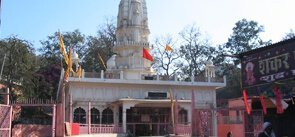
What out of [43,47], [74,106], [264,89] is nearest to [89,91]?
[74,106]

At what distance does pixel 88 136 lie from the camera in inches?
806

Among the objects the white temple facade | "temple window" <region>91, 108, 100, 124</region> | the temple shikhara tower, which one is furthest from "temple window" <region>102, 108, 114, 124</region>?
the temple shikhara tower

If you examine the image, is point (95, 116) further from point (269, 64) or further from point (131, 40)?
point (269, 64)

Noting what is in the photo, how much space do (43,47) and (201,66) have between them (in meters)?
19.1

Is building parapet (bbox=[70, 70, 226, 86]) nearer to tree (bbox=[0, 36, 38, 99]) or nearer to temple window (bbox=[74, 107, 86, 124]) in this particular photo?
temple window (bbox=[74, 107, 86, 124])

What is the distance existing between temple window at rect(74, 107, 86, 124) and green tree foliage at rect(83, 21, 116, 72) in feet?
55.6

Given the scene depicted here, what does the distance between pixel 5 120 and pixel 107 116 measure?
1766 cm

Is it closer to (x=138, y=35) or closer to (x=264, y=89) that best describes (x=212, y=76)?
(x=138, y=35)

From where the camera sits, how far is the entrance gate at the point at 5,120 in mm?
13112

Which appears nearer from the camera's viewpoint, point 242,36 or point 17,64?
point 17,64

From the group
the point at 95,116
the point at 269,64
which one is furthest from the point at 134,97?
the point at 269,64

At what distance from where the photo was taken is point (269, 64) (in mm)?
8898

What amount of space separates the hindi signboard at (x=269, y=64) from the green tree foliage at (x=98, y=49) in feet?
124

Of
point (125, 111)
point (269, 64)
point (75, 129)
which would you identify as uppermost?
point (269, 64)
